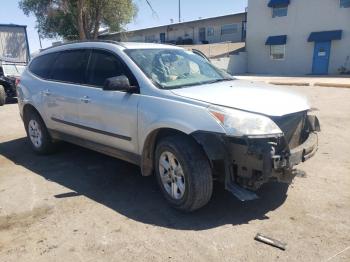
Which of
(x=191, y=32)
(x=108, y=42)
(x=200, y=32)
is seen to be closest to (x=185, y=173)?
(x=108, y=42)

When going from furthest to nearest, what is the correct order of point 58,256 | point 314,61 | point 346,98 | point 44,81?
point 314,61 < point 346,98 < point 44,81 < point 58,256

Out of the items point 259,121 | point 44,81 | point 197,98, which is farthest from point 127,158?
point 44,81

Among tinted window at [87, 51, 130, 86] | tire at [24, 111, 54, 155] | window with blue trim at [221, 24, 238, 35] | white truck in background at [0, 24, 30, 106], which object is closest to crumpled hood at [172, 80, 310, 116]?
tinted window at [87, 51, 130, 86]

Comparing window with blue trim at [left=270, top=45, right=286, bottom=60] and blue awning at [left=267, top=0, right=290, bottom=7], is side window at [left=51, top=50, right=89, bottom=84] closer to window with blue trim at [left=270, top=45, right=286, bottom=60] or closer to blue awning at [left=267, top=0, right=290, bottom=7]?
blue awning at [left=267, top=0, right=290, bottom=7]

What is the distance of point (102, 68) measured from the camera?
489cm

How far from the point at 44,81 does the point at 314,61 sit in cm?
2420

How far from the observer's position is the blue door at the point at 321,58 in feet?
84.1

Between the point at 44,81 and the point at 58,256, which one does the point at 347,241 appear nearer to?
the point at 58,256

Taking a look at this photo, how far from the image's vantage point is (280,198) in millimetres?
4234

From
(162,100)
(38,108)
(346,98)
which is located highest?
(162,100)

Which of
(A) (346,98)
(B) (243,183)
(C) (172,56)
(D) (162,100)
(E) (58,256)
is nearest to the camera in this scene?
(E) (58,256)

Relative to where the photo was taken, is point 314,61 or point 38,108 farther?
point 314,61

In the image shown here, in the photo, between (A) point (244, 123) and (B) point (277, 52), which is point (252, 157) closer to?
(A) point (244, 123)

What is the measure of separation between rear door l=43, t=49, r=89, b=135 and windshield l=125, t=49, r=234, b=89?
1.02 metres
